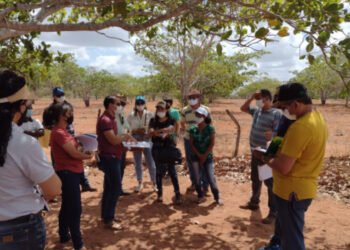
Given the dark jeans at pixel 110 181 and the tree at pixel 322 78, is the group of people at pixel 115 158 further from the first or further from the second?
the tree at pixel 322 78

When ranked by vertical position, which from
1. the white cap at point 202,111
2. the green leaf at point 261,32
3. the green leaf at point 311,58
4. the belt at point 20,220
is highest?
the green leaf at point 261,32

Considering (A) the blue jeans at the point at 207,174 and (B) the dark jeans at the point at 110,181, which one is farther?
(A) the blue jeans at the point at 207,174

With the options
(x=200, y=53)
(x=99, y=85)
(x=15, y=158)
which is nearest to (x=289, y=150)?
(x=15, y=158)

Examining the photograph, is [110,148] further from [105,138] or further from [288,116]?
[288,116]

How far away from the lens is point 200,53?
1245 cm

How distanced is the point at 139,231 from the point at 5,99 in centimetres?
337

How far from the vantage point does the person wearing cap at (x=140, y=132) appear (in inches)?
264

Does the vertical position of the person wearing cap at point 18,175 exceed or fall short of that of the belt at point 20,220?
it exceeds it

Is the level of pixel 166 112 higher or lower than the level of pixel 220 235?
higher

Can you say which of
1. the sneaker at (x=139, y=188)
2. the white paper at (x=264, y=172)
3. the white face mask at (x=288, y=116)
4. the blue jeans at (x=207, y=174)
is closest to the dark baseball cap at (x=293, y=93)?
the white face mask at (x=288, y=116)

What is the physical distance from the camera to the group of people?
206 centimetres

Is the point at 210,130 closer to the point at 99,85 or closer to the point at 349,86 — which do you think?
the point at 349,86

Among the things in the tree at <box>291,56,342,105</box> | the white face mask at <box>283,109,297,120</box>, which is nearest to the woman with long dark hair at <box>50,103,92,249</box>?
the white face mask at <box>283,109,297,120</box>

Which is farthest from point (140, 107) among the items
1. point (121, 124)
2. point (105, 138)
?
point (105, 138)
